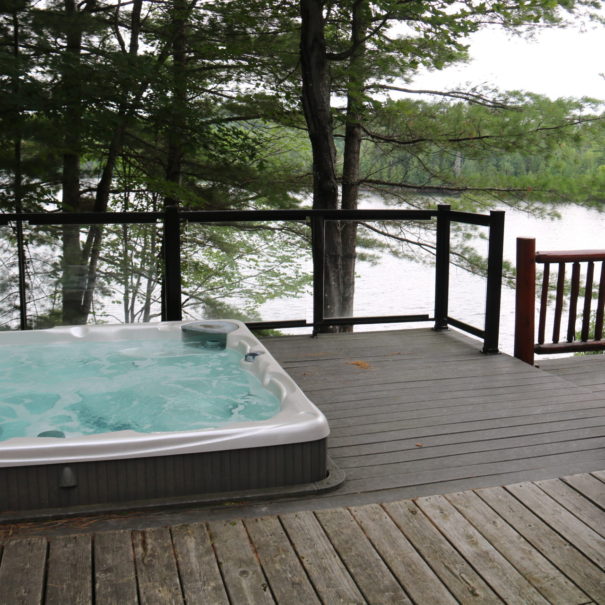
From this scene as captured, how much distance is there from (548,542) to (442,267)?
10.4 feet

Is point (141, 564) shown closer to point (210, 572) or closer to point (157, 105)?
point (210, 572)

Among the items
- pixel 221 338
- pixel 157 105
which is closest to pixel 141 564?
pixel 221 338

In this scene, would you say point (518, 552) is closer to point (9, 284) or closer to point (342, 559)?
point (342, 559)

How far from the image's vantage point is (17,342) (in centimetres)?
393

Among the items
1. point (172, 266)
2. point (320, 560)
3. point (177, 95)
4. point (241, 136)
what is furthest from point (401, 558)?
point (241, 136)

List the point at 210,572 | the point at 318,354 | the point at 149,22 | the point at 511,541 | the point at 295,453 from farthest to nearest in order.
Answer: the point at 149,22, the point at 318,354, the point at 295,453, the point at 511,541, the point at 210,572

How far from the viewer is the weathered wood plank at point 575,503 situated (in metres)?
2.37

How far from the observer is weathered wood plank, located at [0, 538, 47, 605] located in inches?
75.4

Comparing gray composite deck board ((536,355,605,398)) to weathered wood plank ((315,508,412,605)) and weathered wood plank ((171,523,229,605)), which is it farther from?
weathered wood plank ((171,523,229,605))

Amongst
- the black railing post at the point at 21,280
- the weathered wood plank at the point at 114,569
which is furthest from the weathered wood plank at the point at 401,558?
the black railing post at the point at 21,280

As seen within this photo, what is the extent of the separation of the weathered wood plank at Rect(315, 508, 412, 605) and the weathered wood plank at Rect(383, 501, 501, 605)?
Answer: 145mm

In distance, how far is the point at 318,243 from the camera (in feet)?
16.4

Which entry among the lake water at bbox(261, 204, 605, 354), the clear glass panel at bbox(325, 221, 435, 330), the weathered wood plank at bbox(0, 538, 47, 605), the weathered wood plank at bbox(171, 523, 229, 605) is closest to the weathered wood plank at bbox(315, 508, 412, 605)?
the weathered wood plank at bbox(171, 523, 229, 605)

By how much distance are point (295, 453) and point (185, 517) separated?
46 cm
